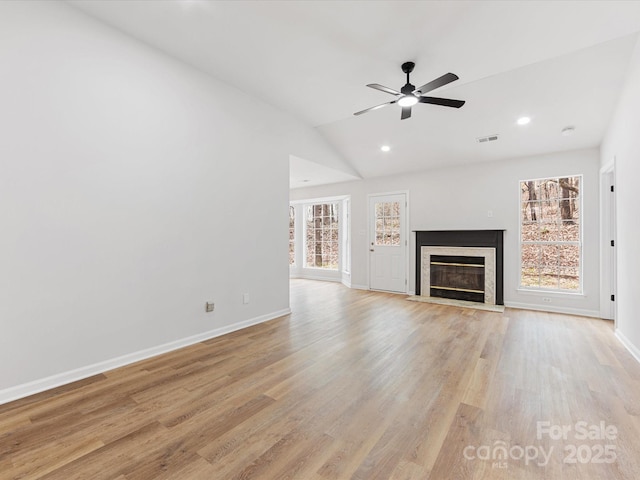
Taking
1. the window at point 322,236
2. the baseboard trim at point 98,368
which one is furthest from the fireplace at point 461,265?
the baseboard trim at point 98,368

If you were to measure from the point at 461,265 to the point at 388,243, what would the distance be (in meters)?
1.54

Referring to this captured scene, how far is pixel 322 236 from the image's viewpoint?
27.0ft

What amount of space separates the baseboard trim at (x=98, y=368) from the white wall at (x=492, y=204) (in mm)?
4082

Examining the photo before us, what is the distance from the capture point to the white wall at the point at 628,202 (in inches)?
115

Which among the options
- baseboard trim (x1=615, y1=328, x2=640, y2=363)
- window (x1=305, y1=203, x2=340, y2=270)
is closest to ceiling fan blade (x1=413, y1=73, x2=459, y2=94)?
baseboard trim (x1=615, y1=328, x2=640, y2=363)

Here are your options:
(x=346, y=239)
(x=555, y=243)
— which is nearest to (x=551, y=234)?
(x=555, y=243)

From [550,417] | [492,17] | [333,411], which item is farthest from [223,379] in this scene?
[492,17]

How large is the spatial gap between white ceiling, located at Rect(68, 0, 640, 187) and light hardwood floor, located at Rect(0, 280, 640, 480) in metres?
2.98

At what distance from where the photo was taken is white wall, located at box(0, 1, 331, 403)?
224cm

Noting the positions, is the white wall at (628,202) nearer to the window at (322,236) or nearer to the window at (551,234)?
the window at (551,234)

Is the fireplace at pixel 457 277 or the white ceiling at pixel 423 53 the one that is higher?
the white ceiling at pixel 423 53

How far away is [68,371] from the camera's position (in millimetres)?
2449

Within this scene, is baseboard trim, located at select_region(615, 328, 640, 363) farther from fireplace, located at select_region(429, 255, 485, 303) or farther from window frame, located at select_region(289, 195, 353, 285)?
window frame, located at select_region(289, 195, 353, 285)

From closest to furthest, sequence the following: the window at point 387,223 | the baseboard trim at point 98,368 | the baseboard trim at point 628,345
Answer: the baseboard trim at point 98,368 → the baseboard trim at point 628,345 → the window at point 387,223
